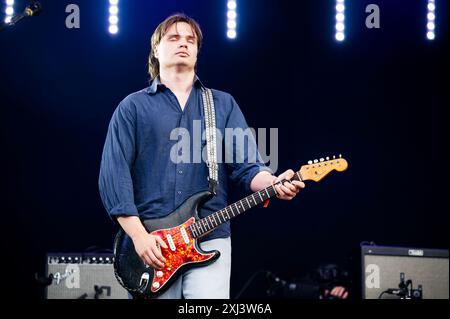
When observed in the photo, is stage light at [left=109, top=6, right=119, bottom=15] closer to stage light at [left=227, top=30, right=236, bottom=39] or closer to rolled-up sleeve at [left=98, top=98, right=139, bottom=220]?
stage light at [left=227, top=30, right=236, bottom=39]

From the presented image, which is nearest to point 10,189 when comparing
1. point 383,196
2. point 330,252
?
point 330,252

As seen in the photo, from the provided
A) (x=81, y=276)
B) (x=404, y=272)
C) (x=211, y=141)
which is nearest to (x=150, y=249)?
(x=211, y=141)

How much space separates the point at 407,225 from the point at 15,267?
3157 mm

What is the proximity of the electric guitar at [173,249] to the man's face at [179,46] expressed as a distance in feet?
2.47

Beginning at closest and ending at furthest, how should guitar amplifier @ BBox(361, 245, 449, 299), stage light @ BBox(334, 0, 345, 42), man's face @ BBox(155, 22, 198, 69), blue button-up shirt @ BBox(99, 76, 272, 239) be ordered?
blue button-up shirt @ BBox(99, 76, 272, 239) < man's face @ BBox(155, 22, 198, 69) < guitar amplifier @ BBox(361, 245, 449, 299) < stage light @ BBox(334, 0, 345, 42)

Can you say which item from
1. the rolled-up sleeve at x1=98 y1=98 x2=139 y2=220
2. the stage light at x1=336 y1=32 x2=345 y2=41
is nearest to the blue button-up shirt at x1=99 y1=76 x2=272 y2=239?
the rolled-up sleeve at x1=98 y1=98 x2=139 y2=220

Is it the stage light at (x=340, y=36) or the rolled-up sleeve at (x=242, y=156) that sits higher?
the stage light at (x=340, y=36)

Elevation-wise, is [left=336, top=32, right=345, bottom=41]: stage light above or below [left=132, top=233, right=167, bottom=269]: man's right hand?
above

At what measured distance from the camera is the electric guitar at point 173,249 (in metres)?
3.63

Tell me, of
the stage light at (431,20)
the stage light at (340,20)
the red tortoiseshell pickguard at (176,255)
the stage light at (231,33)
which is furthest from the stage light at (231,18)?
the red tortoiseshell pickguard at (176,255)

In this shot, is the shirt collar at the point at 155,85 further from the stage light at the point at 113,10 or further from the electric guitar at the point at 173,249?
the stage light at the point at 113,10

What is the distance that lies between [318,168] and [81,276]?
7.02ft

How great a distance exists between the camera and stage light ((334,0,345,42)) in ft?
19.4

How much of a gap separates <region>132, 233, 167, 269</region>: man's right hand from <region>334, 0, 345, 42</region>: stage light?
116 inches
